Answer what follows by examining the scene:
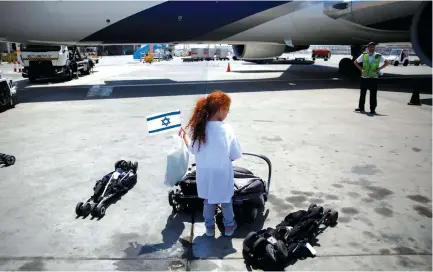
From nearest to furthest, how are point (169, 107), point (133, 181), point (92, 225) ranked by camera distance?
1. point (92, 225)
2. point (133, 181)
3. point (169, 107)

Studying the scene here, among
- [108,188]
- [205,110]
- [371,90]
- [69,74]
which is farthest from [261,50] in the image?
A: [205,110]

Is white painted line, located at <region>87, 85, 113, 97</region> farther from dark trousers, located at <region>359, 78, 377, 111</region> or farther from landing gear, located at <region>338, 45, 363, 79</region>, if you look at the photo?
landing gear, located at <region>338, 45, 363, 79</region>

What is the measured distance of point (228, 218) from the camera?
3609 mm

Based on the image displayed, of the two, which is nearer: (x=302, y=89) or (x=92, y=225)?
(x=92, y=225)

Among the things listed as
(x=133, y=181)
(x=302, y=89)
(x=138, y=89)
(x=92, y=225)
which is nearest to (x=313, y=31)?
(x=302, y=89)

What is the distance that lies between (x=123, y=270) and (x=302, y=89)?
41.1 ft

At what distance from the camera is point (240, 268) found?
311 centimetres

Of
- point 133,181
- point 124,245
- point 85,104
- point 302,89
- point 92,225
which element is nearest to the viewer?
point 124,245

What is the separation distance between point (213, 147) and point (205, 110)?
1.23 ft

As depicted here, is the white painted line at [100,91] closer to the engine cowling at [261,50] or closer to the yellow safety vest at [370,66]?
the engine cowling at [261,50]

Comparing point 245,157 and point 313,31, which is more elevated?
point 313,31

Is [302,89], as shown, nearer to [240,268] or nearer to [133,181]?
[133,181]

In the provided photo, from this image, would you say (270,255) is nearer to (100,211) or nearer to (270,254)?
(270,254)

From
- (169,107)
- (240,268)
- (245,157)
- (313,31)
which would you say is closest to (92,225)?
(240,268)
